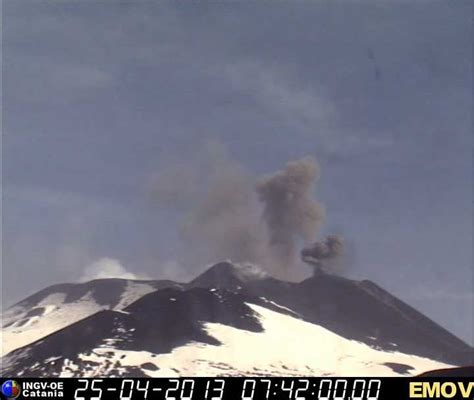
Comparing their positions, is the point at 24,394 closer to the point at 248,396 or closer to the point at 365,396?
the point at 248,396

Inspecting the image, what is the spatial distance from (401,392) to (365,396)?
4.39 metres

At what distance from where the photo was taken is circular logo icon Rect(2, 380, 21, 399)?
86.0 metres

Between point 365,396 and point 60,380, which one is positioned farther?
point 60,380

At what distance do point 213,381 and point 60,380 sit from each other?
20.9m

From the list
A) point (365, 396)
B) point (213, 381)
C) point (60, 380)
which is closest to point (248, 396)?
point (213, 381)

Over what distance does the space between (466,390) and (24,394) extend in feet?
176

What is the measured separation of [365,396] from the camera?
8556cm

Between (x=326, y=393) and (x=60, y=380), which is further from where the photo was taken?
(x=60, y=380)

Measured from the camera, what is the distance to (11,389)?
86.5 metres

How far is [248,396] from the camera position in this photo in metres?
87.1

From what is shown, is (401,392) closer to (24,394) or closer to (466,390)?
(466,390)

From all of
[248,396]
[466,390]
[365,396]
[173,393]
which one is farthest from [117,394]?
[466,390]

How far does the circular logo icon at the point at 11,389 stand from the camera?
8600 centimetres

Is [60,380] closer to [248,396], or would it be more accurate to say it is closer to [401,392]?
[248,396]
